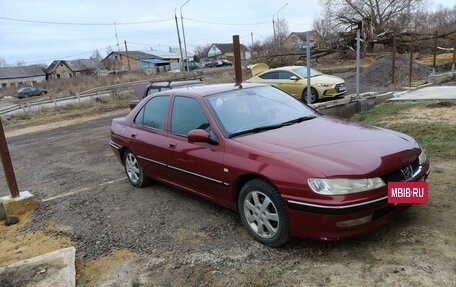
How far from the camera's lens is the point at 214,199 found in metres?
4.51

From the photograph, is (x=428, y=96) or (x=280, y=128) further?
(x=428, y=96)

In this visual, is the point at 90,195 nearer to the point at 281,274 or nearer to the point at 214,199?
the point at 214,199

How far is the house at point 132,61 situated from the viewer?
88.4 metres

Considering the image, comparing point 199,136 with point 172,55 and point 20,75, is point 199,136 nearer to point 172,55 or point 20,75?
point 20,75

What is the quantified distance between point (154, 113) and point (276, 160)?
2.53 metres

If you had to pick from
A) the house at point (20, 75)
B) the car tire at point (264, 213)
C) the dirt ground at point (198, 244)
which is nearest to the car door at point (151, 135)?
the dirt ground at point (198, 244)

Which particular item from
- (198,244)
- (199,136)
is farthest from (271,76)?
(198,244)

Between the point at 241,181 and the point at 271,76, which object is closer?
the point at 241,181

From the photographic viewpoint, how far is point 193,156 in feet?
15.1

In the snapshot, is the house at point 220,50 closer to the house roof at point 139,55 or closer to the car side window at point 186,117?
the house roof at point 139,55

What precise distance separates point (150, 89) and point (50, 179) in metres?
4.26

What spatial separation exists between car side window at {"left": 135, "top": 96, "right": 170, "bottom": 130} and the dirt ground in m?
1.00

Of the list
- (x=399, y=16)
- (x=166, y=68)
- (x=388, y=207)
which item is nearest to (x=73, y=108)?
(x=388, y=207)

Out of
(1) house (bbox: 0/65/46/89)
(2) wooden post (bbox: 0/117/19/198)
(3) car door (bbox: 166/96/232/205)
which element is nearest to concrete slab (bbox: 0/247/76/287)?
(3) car door (bbox: 166/96/232/205)
